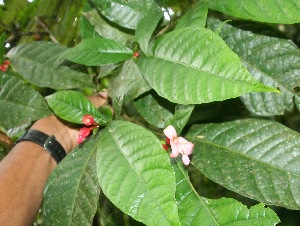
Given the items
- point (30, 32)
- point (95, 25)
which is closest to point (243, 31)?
point (95, 25)

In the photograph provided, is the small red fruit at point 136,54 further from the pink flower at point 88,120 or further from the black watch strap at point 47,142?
the black watch strap at point 47,142

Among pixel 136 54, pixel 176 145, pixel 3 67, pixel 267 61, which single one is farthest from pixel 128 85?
pixel 3 67

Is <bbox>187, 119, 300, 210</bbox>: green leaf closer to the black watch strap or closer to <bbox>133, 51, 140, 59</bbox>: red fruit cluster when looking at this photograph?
<bbox>133, 51, 140, 59</bbox>: red fruit cluster

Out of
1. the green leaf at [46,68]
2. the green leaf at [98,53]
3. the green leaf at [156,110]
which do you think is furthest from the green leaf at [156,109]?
the green leaf at [46,68]

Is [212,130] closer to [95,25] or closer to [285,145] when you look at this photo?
[285,145]

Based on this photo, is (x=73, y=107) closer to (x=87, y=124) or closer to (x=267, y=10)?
(x=87, y=124)

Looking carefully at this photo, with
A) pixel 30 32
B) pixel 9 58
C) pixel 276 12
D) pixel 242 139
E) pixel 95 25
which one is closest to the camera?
pixel 276 12
